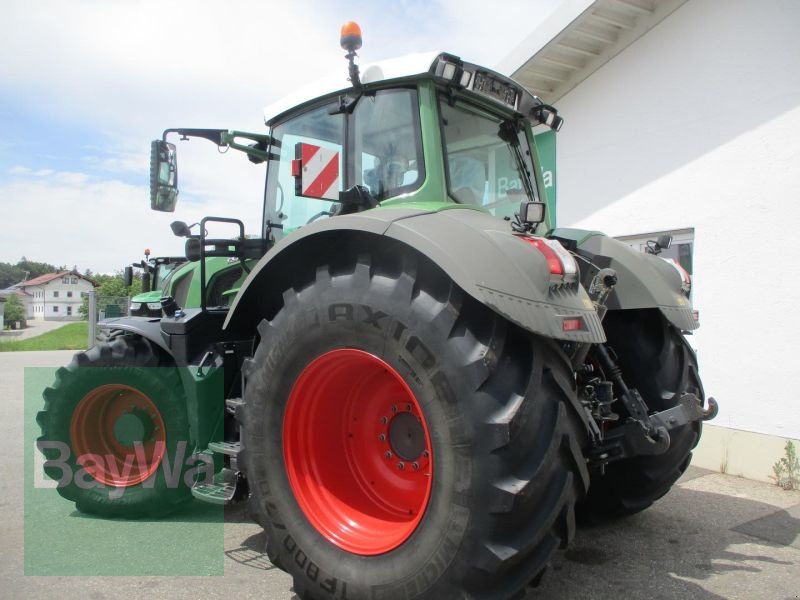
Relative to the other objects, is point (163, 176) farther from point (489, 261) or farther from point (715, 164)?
point (715, 164)

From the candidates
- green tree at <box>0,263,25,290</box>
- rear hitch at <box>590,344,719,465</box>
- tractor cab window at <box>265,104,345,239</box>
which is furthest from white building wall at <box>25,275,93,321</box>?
rear hitch at <box>590,344,719,465</box>

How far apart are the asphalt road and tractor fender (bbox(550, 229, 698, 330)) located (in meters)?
1.27

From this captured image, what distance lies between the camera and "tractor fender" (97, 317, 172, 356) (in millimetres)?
4129

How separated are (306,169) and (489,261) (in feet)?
4.66

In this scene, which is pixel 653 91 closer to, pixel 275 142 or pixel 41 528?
pixel 275 142

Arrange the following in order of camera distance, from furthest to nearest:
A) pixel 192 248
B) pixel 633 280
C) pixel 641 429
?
pixel 192 248
pixel 633 280
pixel 641 429

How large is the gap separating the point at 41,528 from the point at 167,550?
0.97m

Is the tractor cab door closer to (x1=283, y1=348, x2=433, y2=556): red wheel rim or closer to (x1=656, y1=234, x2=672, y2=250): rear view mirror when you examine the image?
(x1=283, y1=348, x2=433, y2=556): red wheel rim

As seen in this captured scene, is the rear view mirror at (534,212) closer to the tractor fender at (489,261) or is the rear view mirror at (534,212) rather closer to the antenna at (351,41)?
the tractor fender at (489,261)

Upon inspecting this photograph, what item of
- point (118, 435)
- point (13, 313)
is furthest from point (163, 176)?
point (13, 313)

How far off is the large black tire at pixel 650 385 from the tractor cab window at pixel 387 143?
4.70 ft

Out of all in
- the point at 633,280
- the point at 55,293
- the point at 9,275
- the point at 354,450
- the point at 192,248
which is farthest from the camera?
the point at 9,275

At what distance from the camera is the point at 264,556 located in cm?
341

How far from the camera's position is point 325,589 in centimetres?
257
